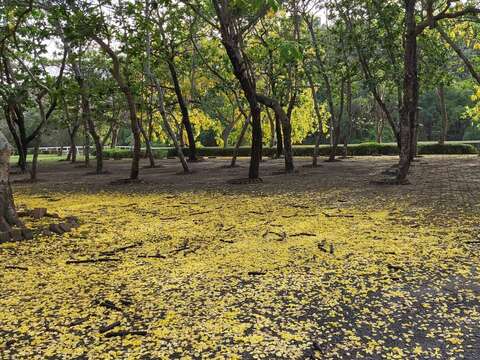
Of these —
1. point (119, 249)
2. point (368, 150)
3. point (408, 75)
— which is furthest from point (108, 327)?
point (368, 150)

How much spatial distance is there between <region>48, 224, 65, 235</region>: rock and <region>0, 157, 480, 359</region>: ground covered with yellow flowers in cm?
22

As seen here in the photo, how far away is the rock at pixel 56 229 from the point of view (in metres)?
7.72

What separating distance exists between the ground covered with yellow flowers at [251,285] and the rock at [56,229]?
22 cm

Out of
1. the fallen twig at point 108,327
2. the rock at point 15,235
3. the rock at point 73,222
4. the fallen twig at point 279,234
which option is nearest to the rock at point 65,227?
the rock at point 73,222

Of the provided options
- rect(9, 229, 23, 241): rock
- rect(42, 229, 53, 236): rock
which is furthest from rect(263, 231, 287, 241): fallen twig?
rect(9, 229, 23, 241): rock

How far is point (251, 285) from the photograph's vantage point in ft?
16.0

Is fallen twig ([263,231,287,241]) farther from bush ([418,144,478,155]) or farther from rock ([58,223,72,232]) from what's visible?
bush ([418,144,478,155])

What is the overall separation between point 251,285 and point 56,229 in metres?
4.53

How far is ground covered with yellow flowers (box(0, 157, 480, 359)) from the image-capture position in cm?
354

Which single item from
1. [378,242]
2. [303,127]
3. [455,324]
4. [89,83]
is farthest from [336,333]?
[303,127]

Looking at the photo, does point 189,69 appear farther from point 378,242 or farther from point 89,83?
point 378,242

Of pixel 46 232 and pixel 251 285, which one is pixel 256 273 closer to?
pixel 251 285

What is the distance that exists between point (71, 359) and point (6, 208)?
15.9 feet

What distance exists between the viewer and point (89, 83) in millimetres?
23812
